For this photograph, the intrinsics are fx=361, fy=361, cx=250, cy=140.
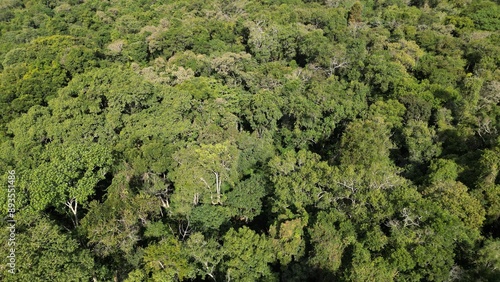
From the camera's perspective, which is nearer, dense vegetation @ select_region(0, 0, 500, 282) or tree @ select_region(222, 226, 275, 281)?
tree @ select_region(222, 226, 275, 281)

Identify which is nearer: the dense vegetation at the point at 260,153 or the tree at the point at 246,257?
the tree at the point at 246,257

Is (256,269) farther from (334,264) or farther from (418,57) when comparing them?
(418,57)

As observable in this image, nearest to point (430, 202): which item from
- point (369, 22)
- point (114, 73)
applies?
point (114, 73)

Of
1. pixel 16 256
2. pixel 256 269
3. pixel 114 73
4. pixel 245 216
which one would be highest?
pixel 114 73

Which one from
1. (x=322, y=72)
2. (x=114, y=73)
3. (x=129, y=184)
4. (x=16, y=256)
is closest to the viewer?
(x=16, y=256)

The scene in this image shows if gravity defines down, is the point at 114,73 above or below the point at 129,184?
above

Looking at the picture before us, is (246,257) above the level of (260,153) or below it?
above

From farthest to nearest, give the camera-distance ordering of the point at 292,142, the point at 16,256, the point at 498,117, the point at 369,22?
the point at 369,22, the point at 292,142, the point at 498,117, the point at 16,256

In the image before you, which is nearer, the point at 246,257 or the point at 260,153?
the point at 246,257
